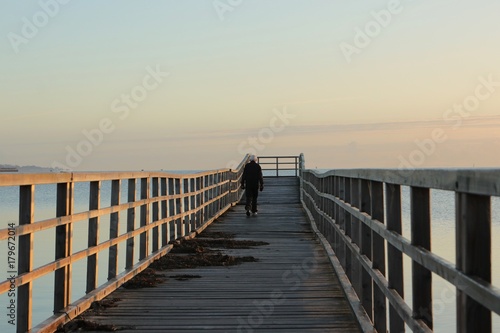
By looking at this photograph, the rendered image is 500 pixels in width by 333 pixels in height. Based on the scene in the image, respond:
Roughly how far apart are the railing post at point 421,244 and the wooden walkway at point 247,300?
2.25 metres

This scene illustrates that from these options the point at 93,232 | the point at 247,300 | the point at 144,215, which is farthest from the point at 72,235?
the point at 144,215

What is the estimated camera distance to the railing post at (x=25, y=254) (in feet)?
16.8

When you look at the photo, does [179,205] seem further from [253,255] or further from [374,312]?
[374,312]

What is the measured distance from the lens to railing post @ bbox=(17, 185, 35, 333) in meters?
5.13

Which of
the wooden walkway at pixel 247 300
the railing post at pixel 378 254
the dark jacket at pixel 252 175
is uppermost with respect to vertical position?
the dark jacket at pixel 252 175

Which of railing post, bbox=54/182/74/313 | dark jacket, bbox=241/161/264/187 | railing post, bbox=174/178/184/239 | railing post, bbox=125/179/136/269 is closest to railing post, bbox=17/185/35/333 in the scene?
railing post, bbox=54/182/74/313

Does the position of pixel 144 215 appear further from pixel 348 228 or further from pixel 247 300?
pixel 348 228

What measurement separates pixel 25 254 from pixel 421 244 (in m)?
2.65

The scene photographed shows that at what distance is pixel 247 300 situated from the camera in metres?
7.59

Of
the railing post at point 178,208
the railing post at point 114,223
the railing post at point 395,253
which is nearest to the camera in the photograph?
the railing post at point 395,253

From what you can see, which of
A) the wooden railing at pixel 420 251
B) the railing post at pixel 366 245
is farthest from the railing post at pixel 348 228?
the railing post at pixel 366 245

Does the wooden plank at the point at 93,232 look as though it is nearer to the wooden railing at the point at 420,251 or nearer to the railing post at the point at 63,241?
the railing post at the point at 63,241

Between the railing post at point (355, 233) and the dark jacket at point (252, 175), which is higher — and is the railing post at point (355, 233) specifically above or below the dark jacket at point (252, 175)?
below

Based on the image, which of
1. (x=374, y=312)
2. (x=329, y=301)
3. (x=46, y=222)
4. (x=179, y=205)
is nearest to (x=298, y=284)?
(x=329, y=301)
